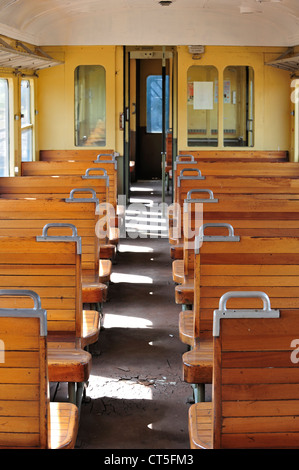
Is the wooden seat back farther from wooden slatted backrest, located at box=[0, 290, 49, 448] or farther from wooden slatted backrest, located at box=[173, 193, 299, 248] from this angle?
wooden slatted backrest, located at box=[0, 290, 49, 448]

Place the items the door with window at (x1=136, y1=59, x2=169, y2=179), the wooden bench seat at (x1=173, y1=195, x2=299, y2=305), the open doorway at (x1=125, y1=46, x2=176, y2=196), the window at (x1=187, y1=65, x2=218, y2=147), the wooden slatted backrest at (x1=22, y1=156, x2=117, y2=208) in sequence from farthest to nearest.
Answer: the door with window at (x1=136, y1=59, x2=169, y2=179) → the open doorway at (x1=125, y1=46, x2=176, y2=196) → the window at (x1=187, y1=65, x2=218, y2=147) → the wooden slatted backrest at (x1=22, y1=156, x2=117, y2=208) → the wooden bench seat at (x1=173, y1=195, x2=299, y2=305)

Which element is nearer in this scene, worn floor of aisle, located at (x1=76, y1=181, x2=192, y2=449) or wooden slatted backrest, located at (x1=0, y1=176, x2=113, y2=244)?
worn floor of aisle, located at (x1=76, y1=181, x2=192, y2=449)

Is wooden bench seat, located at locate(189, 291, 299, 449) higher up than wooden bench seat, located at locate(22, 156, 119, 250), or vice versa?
wooden bench seat, located at locate(22, 156, 119, 250)

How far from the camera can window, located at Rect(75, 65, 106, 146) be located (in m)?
10.2

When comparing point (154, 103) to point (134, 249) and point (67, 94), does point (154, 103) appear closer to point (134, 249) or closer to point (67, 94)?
point (67, 94)

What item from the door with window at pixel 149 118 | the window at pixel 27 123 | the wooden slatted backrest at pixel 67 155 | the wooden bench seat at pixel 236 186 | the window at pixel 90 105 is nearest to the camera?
the wooden bench seat at pixel 236 186

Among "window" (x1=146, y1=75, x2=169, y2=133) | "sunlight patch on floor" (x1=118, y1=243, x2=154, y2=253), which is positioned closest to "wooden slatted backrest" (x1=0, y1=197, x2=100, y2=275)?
"sunlight patch on floor" (x1=118, y1=243, x2=154, y2=253)

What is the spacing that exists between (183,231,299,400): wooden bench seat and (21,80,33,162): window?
6.02 meters

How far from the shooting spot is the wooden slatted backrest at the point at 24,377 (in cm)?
239

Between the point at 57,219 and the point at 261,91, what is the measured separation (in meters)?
6.03

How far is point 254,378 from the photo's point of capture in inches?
94.8

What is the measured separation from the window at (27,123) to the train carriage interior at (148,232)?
5 centimetres

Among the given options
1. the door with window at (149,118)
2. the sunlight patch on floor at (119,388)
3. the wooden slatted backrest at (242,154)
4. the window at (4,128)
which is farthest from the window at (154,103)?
the sunlight patch on floor at (119,388)

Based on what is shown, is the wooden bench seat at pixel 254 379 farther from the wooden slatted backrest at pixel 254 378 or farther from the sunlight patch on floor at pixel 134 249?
the sunlight patch on floor at pixel 134 249
